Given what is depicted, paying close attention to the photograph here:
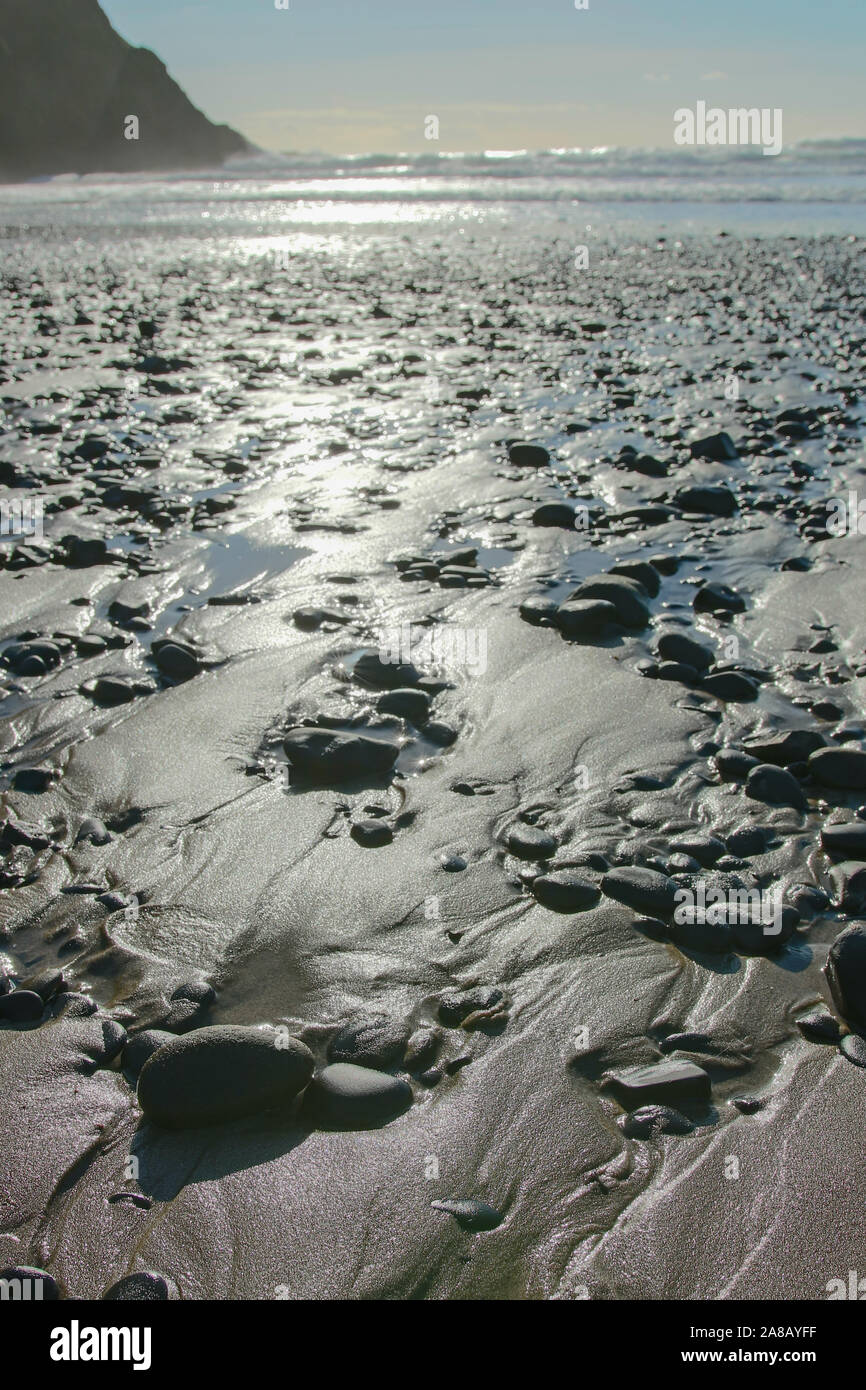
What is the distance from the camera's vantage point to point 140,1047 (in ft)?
8.66

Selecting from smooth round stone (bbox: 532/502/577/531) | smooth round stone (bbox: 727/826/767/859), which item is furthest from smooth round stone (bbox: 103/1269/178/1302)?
smooth round stone (bbox: 532/502/577/531)

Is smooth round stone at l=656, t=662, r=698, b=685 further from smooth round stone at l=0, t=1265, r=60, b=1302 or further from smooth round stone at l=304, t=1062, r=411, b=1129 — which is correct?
smooth round stone at l=0, t=1265, r=60, b=1302

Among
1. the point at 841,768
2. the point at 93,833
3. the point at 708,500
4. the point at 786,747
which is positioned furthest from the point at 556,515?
the point at 93,833

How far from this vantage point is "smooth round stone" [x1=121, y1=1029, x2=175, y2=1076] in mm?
2613

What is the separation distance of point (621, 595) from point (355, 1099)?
3.38 metres

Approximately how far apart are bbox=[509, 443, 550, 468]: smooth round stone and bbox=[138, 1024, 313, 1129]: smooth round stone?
6062 millimetres

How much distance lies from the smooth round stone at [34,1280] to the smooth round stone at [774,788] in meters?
2.70

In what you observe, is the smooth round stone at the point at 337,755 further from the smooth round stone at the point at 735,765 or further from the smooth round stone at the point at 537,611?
the smooth round stone at the point at 537,611

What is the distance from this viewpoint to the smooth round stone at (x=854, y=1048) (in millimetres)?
2623

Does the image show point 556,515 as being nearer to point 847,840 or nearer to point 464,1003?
point 847,840

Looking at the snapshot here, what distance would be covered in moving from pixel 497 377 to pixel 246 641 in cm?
679

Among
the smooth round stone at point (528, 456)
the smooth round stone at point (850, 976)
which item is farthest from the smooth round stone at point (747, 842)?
the smooth round stone at point (528, 456)
